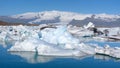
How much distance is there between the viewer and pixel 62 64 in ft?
31.3

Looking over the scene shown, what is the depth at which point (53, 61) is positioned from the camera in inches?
396

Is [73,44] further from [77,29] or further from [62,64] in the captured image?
[77,29]

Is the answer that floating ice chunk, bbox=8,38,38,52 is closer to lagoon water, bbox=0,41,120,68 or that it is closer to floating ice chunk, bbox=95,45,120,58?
lagoon water, bbox=0,41,120,68

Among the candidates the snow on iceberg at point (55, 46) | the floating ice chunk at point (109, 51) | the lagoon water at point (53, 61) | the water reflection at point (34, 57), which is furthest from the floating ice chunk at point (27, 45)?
A: the floating ice chunk at point (109, 51)

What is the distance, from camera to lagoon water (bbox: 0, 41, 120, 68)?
368 inches

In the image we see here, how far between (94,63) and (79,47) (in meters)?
2.38

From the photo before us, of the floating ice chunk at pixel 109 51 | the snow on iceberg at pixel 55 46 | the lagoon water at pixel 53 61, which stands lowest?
the lagoon water at pixel 53 61

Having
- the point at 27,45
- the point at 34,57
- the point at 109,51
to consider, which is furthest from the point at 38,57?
the point at 109,51

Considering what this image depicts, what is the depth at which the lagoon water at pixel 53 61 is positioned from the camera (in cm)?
934

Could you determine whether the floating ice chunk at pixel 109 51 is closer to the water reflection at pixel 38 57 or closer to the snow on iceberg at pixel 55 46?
the water reflection at pixel 38 57

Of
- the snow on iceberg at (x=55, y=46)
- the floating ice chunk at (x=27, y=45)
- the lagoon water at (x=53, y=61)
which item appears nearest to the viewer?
the lagoon water at (x=53, y=61)

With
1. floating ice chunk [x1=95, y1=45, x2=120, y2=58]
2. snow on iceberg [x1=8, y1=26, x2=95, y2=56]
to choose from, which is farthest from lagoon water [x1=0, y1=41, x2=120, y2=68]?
snow on iceberg [x1=8, y1=26, x2=95, y2=56]

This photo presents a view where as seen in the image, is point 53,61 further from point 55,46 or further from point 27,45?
point 27,45

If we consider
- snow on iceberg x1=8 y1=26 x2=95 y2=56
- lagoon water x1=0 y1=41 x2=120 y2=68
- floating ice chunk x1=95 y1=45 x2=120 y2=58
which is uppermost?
snow on iceberg x1=8 y1=26 x2=95 y2=56
